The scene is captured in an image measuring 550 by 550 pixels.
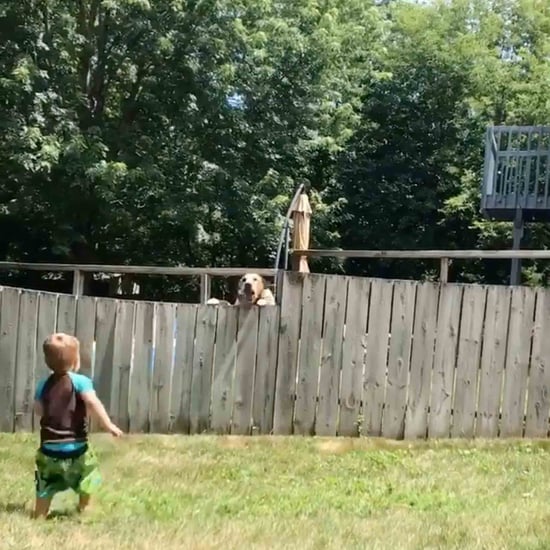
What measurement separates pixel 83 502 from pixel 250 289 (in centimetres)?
360

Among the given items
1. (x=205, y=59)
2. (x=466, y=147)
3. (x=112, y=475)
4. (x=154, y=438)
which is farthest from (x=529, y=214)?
(x=112, y=475)

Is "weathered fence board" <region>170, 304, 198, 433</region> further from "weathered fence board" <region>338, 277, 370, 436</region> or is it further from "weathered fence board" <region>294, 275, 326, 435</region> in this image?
"weathered fence board" <region>338, 277, 370, 436</region>

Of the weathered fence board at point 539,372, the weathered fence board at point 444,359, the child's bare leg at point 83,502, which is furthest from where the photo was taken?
the weathered fence board at point 444,359

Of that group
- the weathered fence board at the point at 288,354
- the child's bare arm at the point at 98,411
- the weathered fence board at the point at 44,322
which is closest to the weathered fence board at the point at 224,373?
the weathered fence board at the point at 288,354

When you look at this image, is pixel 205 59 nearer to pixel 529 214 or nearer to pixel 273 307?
pixel 529 214

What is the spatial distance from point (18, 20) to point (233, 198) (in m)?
5.42

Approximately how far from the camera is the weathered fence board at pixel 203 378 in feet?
22.6

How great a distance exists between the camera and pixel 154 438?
22.1ft

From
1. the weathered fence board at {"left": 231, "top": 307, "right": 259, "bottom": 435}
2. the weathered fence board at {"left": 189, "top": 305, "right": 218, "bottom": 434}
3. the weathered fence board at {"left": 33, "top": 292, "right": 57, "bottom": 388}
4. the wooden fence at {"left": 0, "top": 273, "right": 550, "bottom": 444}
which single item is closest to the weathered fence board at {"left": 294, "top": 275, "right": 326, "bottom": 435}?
the wooden fence at {"left": 0, "top": 273, "right": 550, "bottom": 444}

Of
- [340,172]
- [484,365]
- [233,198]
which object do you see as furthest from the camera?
[340,172]

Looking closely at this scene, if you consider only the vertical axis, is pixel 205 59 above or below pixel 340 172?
above

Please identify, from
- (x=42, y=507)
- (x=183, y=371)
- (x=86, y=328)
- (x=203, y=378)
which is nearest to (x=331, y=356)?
(x=203, y=378)

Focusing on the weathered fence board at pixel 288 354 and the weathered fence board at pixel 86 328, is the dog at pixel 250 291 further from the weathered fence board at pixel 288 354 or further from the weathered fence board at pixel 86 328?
the weathered fence board at pixel 86 328

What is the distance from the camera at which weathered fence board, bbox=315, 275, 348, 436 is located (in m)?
6.75
